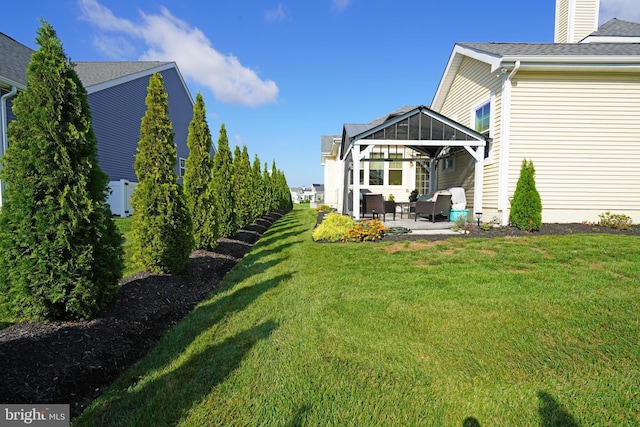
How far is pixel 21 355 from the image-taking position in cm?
242

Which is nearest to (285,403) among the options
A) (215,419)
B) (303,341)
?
(215,419)

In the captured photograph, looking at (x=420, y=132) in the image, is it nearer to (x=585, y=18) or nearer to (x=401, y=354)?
(x=401, y=354)

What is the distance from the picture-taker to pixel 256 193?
14.0 m

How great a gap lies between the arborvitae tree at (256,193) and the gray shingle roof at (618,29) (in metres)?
13.8

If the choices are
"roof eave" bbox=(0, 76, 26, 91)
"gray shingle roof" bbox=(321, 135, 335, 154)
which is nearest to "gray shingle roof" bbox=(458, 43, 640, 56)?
"roof eave" bbox=(0, 76, 26, 91)

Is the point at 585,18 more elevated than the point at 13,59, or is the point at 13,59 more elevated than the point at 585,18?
the point at 585,18

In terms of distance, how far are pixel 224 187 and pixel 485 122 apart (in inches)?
325

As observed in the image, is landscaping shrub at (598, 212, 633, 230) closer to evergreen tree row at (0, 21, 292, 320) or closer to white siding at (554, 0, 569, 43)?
white siding at (554, 0, 569, 43)

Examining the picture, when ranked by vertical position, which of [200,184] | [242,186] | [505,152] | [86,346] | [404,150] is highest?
[404,150]

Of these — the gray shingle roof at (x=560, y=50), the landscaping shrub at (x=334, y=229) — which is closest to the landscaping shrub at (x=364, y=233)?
the landscaping shrub at (x=334, y=229)

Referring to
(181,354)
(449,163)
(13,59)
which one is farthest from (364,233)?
(13,59)

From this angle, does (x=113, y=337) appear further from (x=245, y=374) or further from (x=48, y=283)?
(x=245, y=374)

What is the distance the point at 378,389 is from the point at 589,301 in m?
2.99

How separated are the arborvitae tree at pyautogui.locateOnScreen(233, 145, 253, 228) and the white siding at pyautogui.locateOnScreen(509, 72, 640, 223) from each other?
8.22 m
